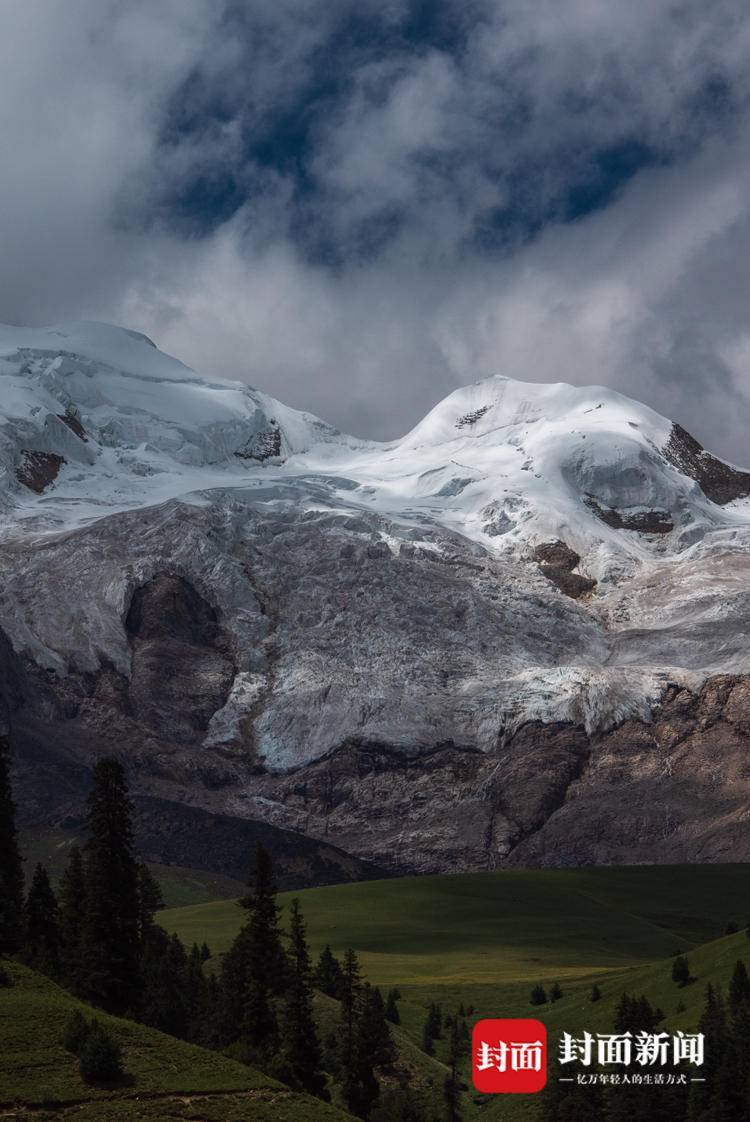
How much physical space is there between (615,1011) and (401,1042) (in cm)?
1275

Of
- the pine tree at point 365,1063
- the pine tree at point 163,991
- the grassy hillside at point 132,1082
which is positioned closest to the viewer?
the grassy hillside at point 132,1082

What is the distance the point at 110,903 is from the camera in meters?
75.5

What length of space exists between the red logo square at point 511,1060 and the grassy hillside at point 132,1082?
26.3 meters

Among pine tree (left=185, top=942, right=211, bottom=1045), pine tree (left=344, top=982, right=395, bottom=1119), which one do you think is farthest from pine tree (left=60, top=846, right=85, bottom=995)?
pine tree (left=344, top=982, right=395, bottom=1119)

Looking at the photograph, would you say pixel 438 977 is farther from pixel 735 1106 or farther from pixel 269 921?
pixel 735 1106

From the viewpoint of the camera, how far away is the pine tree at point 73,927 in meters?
73.4

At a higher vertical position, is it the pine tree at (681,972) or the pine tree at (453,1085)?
the pine tree at (681,972)

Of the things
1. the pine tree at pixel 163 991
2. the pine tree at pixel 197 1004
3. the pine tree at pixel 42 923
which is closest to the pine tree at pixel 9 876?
the pine tree at pixel 42 923

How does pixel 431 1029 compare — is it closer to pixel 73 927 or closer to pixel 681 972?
pixel 681 972

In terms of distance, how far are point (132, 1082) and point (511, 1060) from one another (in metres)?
33.2

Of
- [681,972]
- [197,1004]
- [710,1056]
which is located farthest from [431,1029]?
[710,1056]

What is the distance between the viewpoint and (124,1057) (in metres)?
51.6

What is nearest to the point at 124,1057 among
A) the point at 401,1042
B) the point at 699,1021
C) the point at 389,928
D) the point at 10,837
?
the point at 10,837

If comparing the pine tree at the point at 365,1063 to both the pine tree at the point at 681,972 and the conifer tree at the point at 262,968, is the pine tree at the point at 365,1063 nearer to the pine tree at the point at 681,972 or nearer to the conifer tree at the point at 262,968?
the conifer tree at the point at 262,968
